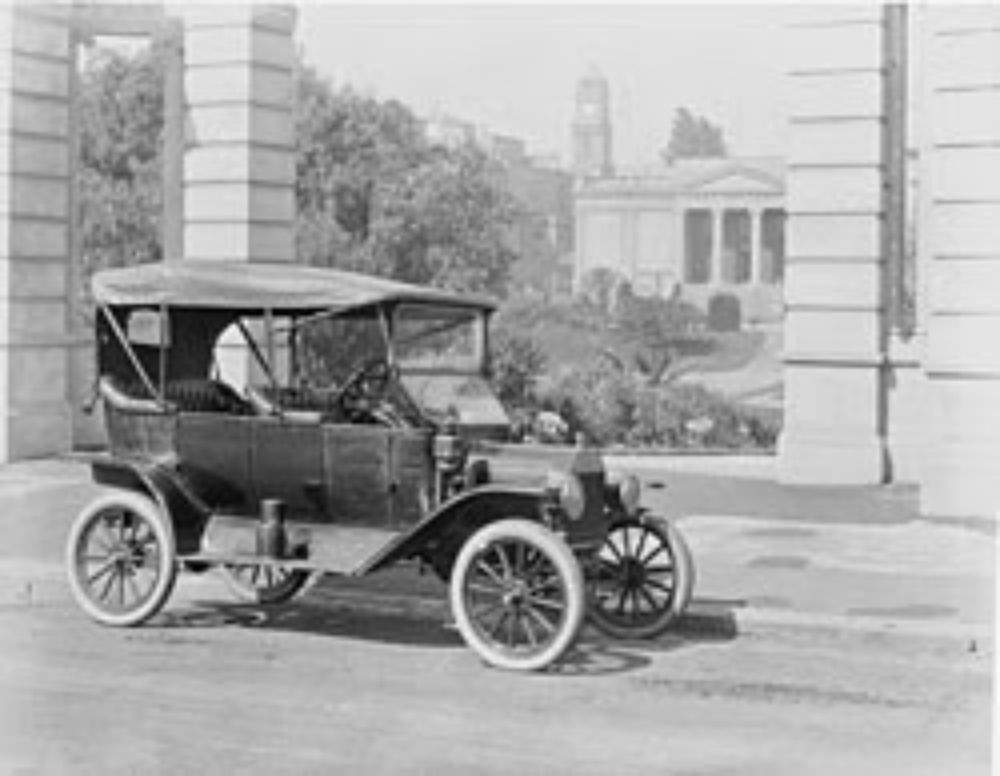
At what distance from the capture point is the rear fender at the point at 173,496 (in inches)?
372

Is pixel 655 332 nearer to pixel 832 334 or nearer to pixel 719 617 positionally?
pixel 832 334

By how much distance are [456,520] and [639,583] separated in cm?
111

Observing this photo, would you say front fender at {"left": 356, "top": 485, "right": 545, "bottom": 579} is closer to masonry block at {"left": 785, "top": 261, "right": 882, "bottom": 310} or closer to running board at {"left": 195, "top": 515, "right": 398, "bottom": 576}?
running board at {"left": 195, "top": 515, "right": 398, "bottom": 576}

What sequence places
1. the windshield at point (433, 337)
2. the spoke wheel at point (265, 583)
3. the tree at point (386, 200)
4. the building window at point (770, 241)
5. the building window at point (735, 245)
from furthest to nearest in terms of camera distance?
the building window at point (770, 241)
the building window at point (735, 245)
the tree at point (386, 200)
the spoke wheel at point (265, 583)
the windshield at point (433, 337)

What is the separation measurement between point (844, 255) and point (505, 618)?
8.95 meters

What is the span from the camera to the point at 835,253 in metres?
16.6

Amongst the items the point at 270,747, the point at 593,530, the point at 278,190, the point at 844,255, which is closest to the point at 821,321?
the point at 844,255

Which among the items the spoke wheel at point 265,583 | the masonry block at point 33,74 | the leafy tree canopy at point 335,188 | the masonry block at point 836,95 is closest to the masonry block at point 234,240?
the masonry block at point 33,74

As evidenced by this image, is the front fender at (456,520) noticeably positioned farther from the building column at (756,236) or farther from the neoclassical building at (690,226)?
the building column at (756,236)

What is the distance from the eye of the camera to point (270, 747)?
274 inches

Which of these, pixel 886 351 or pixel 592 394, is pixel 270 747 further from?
pixel 592 394

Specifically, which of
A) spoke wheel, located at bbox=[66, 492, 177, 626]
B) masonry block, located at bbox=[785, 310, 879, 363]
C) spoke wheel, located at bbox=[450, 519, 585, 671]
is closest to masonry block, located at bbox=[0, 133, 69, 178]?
masonry block, located at bbox=[785, 310, 879, 363]

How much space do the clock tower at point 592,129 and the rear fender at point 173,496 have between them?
896 inches

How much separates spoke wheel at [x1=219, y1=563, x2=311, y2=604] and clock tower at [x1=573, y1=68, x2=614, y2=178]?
72.0 feet
